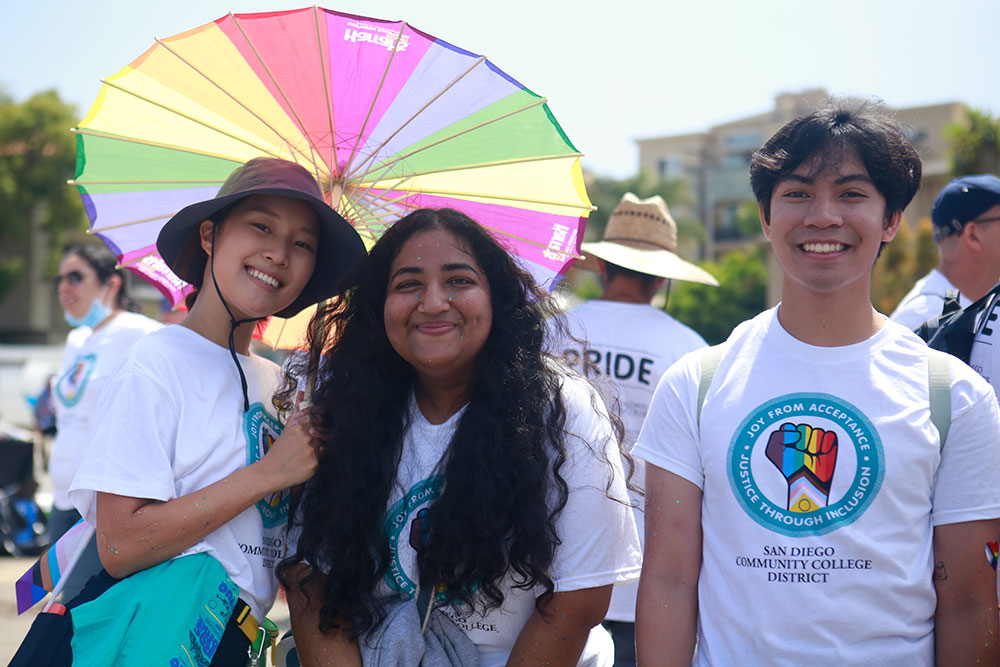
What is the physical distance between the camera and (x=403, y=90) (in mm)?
2859

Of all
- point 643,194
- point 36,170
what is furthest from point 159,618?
point 643,194

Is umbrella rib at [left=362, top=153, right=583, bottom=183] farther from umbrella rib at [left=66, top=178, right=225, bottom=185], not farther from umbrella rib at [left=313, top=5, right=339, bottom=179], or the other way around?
umbrella rib at [left=66, top=178, right=225, bottom=185]

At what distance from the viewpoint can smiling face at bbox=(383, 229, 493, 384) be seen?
2512 mm

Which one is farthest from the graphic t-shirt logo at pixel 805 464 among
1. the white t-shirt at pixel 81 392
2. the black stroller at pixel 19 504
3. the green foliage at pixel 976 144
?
Result: the green foliage at pixel 976 144

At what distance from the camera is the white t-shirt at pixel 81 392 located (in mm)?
5398

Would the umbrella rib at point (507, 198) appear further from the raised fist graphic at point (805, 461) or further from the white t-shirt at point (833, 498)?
the raised fist graphic at point (805, 461)

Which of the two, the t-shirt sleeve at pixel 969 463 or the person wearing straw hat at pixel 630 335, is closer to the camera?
the t-shirt sleeve at pixel 969 463

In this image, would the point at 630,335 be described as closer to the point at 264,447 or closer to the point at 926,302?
the point at 926,302

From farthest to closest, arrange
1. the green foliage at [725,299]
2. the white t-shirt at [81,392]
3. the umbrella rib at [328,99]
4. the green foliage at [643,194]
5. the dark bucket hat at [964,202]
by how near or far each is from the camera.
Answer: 1. the green foliage at [643,194]
2. the green foliage at [725,299]
3. the white t-shirt at [81,392]
4. the dark bucket hat at [964,202]
5. the umbrella rib at [328,99]

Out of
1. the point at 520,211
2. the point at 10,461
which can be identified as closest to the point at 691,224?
the point at 10,461

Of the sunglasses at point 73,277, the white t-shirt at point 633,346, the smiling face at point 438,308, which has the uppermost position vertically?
the smiling face at point 438,308

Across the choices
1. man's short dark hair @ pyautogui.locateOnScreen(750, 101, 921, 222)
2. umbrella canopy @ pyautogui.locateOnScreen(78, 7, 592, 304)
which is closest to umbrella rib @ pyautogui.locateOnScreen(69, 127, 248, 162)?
umbrella canopy @ pyautogui.locateOnScreen(78, 7, 592, 304)

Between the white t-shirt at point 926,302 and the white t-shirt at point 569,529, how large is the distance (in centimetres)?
235

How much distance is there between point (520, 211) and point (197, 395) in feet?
3.94
